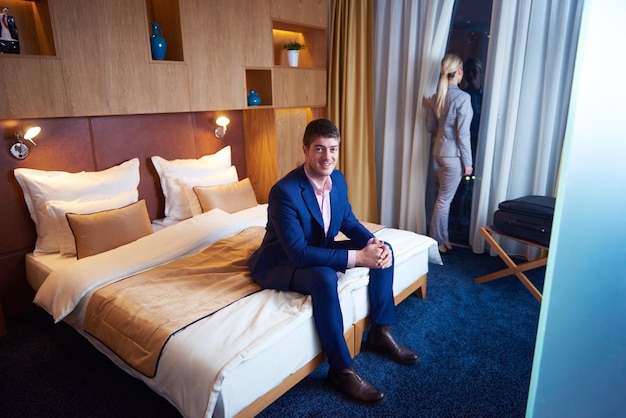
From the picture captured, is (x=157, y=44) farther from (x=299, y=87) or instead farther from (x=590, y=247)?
(x=590, y=247)

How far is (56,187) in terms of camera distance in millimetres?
2564

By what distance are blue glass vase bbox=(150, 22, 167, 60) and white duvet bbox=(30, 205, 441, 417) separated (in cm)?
116

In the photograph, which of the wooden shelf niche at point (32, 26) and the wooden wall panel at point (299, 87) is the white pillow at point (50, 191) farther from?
the wooden wall panel at point (299, 87)

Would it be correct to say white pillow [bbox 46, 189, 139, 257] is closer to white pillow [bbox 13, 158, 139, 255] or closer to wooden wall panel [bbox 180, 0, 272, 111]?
white pillow [bbox 13, 158, 139, 255]

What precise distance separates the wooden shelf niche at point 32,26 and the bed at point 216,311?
0.81 meters

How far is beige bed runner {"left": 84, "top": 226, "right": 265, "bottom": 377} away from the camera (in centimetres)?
178

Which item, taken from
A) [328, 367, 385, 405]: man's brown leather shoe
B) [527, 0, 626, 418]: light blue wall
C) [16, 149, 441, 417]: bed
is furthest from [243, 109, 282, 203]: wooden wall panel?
[527, 0, 626, 418]: light blue wall

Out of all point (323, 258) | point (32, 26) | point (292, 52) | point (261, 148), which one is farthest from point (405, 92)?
point (32, 26)

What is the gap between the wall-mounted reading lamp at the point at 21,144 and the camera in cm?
249

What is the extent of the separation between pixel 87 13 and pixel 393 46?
8.12 feet

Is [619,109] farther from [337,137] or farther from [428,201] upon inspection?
[428,201]

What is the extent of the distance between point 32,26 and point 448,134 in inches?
118

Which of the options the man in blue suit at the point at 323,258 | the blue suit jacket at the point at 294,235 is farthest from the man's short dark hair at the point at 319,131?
the blue suit jacket at the point at 294,235

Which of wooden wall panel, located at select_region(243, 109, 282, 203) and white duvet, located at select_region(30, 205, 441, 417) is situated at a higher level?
wooden wall panel, located at select_region(243, 109, 282, 203)
